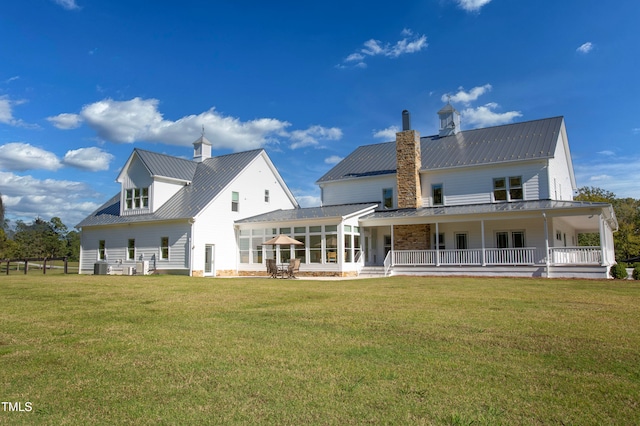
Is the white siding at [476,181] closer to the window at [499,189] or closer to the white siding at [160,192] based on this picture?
the window at [499,189]

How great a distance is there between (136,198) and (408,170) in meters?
17.1

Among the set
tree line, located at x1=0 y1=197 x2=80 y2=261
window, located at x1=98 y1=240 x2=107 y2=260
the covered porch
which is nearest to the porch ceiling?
the covered porch

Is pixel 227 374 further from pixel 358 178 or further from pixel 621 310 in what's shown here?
pixel 358 178

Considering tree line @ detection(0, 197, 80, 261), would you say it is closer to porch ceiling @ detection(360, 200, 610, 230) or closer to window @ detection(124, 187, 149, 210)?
window @ detection(124, 187, 149, 210)

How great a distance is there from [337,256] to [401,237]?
4575 millimetres

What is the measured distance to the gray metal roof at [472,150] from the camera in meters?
26.0

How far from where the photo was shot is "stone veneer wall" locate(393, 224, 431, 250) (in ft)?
85.7

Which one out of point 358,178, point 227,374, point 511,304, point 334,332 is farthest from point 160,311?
point 358,178

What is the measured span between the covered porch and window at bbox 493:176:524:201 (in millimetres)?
1112

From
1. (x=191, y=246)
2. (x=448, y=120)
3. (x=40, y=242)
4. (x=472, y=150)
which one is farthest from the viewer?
(x=40, y=242)

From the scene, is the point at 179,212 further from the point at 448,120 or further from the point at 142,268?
the point at 448,120

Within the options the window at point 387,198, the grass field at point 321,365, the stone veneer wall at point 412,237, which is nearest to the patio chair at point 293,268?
the stone veneer wall at point 412,237

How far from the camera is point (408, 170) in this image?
2755cm

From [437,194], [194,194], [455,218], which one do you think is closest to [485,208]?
[455,218]
